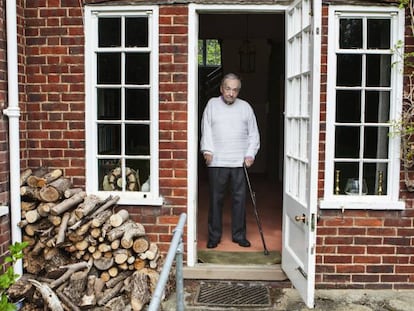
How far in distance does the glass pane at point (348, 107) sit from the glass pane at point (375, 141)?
6.4 inches

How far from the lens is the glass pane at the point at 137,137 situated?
4.85 meters

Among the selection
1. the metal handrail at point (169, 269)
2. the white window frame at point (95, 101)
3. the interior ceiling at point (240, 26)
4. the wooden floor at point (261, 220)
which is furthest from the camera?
the interior ceiling at point (240, 26)

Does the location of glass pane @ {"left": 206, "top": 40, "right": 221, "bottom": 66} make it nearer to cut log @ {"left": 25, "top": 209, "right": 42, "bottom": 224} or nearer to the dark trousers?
the dark trousers

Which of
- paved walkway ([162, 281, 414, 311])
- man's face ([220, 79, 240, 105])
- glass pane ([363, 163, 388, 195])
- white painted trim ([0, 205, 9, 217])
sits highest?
man's face ([220, 79, 240, 105])

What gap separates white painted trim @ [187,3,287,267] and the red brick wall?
1.17 m

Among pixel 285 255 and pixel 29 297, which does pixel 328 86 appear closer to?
pixel 285 255

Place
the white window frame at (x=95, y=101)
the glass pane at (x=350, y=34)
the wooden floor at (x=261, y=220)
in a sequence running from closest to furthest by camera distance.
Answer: the glass pane at (x=350, y=34) → the white window frame at (x=95, y=101) → the wooden floor at (x=261, y=220)

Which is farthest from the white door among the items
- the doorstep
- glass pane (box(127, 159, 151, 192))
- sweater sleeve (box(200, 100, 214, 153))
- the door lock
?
glass pane (box(127, 159, 151, 192))

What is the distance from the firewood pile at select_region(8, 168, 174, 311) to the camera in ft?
13.9

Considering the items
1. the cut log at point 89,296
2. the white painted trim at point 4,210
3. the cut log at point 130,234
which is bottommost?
the cut log at point 89,296

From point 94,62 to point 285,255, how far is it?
2.53 m

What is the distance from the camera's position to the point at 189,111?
4.73 m

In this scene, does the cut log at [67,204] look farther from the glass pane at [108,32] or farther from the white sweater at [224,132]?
the glass pane at [108,32]

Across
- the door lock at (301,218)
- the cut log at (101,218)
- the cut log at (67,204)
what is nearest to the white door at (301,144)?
the door lock at (301,218)
